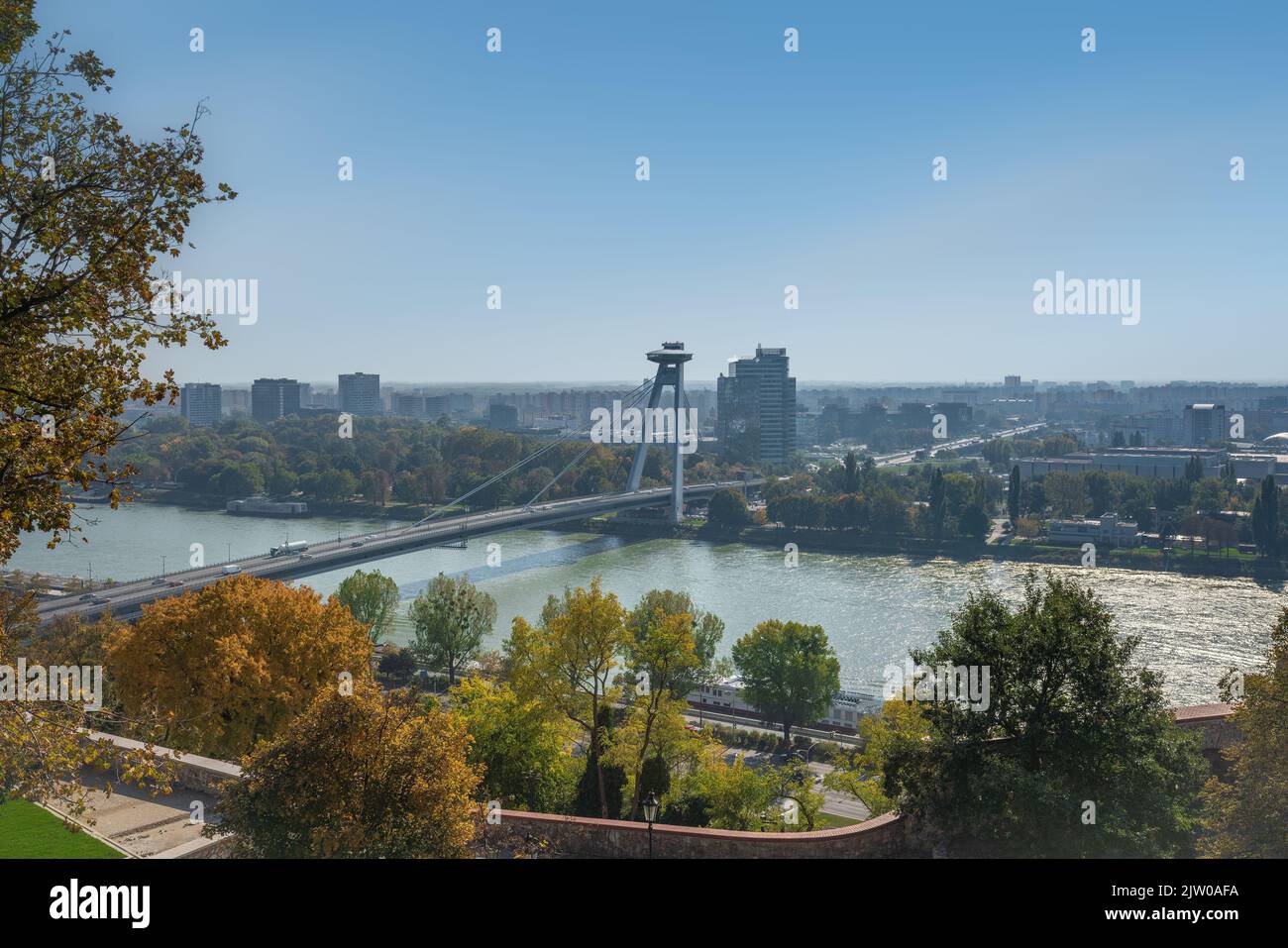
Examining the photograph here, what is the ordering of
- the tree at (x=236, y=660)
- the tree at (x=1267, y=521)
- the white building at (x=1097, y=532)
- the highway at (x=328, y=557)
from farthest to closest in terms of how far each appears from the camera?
1. the white building at (x=1097, y=532)
2. the tree at (x=1267, y=521)
3. the highway at (x=328, y=557)
4. the tree at (x=236, y=660)

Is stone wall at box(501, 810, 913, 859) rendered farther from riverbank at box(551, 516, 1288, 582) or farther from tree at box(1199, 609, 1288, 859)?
riverbank at box(551, 516, 1288, 582)

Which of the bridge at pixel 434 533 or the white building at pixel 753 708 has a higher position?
the bridge at pixel 434 533

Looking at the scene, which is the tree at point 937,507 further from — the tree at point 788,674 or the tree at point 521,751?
the tree at point 521,751

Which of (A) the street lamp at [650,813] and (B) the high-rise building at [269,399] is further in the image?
(B) the high-rise building at [269,399]

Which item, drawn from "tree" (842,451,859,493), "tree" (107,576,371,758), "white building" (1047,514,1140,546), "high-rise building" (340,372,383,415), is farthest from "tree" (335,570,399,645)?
"high-rise building" (340,372,383,415)

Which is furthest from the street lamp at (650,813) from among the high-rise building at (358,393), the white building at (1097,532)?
the high-rise building at (358,393)

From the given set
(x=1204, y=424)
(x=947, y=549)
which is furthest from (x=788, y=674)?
(x=1204, y=424)
